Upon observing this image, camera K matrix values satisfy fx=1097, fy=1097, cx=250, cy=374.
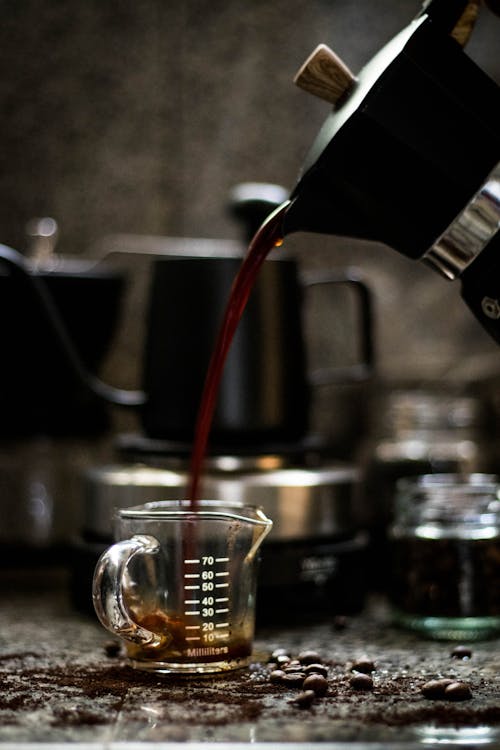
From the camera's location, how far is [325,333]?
1519mm

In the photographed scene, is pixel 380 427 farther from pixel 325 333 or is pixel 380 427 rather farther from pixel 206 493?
pixel 206 493

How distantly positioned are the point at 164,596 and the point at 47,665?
131mm

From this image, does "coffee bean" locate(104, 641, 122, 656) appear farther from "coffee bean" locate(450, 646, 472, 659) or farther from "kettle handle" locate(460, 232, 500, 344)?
"kettle handle" locate(460, 232, 500, 344)

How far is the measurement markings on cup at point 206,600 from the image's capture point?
0.84 m

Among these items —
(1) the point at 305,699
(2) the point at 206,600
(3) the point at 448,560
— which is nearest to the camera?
(1) the point at 305,699

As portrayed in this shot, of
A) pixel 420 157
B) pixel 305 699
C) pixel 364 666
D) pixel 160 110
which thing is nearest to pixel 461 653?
pixel 364 666

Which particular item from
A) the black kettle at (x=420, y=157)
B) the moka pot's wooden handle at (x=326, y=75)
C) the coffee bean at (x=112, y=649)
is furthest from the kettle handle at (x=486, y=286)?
the coffee bean at (x=112, y=649)

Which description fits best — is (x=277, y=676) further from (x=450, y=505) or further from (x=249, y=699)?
(x=450, y=505)

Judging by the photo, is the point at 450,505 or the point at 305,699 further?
the point at 450,505

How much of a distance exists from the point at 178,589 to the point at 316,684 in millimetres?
134

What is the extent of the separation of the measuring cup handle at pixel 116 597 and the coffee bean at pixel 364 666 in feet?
0.52

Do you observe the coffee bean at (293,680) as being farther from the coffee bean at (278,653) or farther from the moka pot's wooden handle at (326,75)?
the moka pot's wooden handle at (326,75)

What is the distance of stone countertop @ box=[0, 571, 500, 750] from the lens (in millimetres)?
674

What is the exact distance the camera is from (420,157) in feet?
2.62
